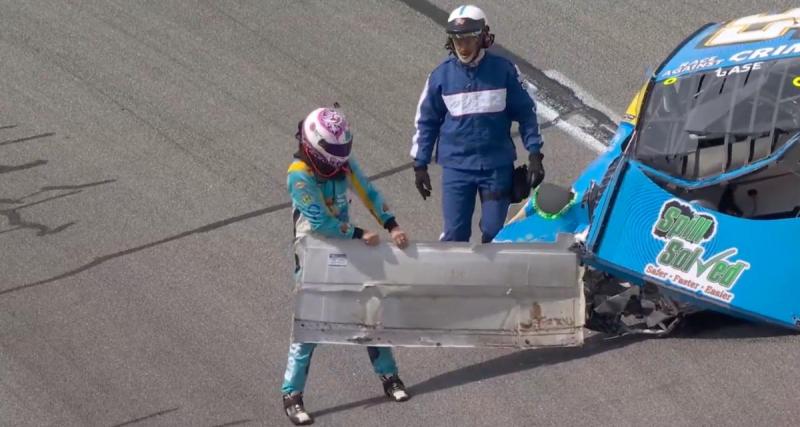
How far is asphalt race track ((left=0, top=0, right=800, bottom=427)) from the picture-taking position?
7.73 m

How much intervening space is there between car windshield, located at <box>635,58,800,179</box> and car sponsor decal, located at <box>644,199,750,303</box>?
0.30 meters

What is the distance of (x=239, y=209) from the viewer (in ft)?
34.0

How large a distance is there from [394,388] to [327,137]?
1540 mm

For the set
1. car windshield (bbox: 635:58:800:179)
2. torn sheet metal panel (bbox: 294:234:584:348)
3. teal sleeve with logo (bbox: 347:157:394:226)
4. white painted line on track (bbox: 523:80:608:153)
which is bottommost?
torn sheet metal panel (bbox: 294:234:584:348)

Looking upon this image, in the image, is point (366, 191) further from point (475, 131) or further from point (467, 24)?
point (467, 24)

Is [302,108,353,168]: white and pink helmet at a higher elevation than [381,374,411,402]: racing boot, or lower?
higher

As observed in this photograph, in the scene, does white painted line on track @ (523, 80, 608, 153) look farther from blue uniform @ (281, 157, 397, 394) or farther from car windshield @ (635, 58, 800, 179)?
blue uniform @ (281, 157, 397, 394)

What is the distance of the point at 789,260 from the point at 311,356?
273 centimetres

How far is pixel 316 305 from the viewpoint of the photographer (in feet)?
25.2

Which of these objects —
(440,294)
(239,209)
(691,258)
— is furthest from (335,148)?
(239,209)

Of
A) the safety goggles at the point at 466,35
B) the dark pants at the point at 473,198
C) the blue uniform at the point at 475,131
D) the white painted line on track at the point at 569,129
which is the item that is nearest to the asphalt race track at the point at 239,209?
the white painted line on track at the point at 569,129

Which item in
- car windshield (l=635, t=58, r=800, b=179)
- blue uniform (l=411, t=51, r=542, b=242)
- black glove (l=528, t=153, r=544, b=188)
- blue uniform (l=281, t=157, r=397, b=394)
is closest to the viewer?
blue uniform (l=281, t=157, r=397, b=394)

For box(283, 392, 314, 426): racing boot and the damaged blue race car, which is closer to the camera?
the damaged blue race car

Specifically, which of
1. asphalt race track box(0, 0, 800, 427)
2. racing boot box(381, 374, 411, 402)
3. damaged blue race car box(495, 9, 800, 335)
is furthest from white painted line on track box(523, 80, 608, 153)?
racing boot box(381, 374, 411, 402)
